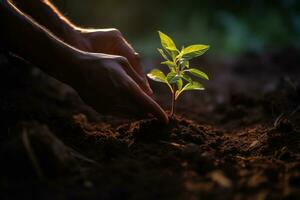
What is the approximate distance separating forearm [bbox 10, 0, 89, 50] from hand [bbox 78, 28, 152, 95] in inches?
1.2

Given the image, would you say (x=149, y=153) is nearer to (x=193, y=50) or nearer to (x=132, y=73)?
(x=132, y=73)

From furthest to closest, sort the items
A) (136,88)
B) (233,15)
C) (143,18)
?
(143,18)
(233,15)
(136,88)

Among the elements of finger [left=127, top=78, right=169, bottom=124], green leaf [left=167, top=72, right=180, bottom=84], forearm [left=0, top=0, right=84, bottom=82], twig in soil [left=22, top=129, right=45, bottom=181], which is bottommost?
twig in soil [left=22, top=129, right=45, bottom=181]

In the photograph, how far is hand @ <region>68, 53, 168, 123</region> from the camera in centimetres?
226

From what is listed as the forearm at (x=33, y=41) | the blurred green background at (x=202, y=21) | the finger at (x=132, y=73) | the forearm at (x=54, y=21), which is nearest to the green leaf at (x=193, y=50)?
the finger at (x=132, y=73)

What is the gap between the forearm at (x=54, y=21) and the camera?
9.80 ft

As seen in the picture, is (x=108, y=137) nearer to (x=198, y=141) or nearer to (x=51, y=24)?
(x=198, y=141)

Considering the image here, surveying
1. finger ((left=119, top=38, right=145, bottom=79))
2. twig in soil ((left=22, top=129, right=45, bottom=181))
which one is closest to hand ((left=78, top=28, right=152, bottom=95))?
finger ((left=119, top=38, right=145, bottom=79))

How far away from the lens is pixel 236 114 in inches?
139

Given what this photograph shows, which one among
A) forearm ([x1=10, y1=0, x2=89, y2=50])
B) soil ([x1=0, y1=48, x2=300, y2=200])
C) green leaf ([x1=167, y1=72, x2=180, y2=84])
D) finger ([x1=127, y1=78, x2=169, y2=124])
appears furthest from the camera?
forearm ([x1=10, y1=0, x2=89, y2=50])

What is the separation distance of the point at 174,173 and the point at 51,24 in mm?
1696

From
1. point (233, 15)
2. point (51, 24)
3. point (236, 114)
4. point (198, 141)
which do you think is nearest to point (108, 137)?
point (198, 141)

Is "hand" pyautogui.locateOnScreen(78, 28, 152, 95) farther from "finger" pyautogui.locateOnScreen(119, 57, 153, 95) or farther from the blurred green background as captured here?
the blurred green background

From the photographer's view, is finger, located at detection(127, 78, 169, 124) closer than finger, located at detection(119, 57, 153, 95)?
Yes
